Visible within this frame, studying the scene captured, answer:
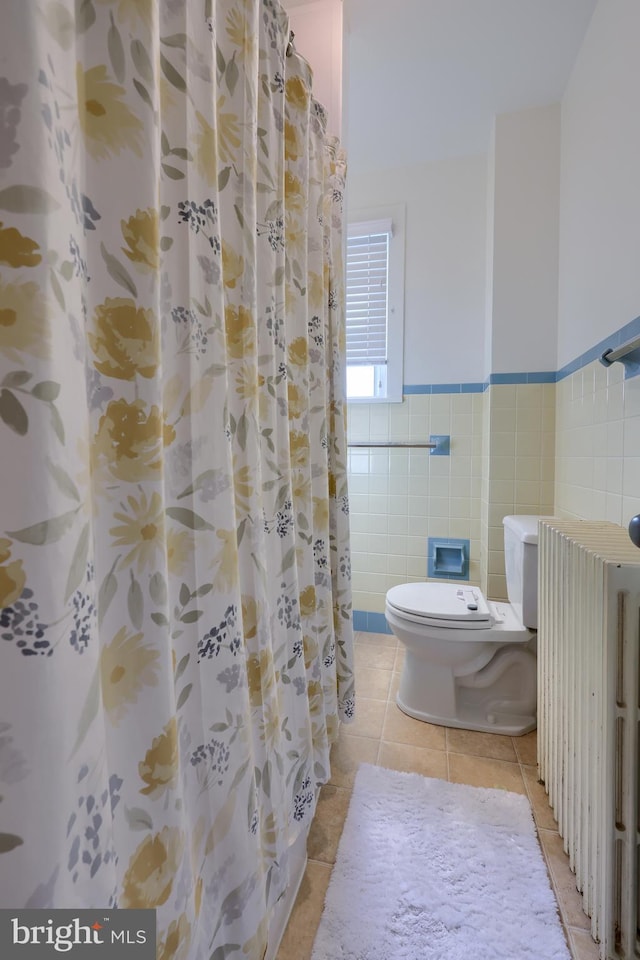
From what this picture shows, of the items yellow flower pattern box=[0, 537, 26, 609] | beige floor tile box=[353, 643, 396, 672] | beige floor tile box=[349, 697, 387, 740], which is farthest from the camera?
beige floor tile box=[353, 643, 396, 672]

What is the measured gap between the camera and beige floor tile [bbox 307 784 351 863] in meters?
1.15

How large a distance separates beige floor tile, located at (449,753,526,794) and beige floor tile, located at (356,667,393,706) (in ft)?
1.39

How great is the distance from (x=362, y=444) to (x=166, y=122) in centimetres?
190

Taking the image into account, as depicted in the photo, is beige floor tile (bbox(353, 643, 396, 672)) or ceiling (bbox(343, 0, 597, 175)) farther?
beige floor tile (bbox(353, 643, 396, 672))

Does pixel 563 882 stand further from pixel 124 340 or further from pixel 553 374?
pixel 553 374

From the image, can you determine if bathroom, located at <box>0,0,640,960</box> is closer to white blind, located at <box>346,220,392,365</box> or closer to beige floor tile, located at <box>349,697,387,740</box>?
beige floor tile, located at <box>349,697,387,740</box>

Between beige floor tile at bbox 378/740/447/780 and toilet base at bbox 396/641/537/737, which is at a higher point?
toilet base at bbox 396/641/537/737

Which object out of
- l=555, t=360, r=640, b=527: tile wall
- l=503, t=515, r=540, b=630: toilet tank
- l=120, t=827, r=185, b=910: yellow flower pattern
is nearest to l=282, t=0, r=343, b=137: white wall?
l=555, t=360, r=640, b=527: tile wall

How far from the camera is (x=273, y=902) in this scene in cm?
84

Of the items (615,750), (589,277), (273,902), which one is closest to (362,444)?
(589,277)

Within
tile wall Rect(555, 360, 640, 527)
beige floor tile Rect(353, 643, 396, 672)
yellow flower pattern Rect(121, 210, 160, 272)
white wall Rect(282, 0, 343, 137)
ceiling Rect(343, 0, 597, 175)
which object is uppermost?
ceiling Rect(343, 0, 597, 175)

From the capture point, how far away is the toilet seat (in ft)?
5.11

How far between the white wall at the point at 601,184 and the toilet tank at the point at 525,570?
2.25ft

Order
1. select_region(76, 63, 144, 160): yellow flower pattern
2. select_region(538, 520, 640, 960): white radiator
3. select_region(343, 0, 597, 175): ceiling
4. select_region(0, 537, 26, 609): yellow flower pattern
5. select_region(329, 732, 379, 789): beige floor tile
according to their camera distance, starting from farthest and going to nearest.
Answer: select_region(343, 0, 597, 175): ceiling < select_region(329, 732, 379, 789): beige floor tile < select_region(538, 520, 640, 960): white radiator < select_region(76, 63, 144, 160): yellow flower pattern < select_region(0, 537, 26, 609): yellow flower pattern
